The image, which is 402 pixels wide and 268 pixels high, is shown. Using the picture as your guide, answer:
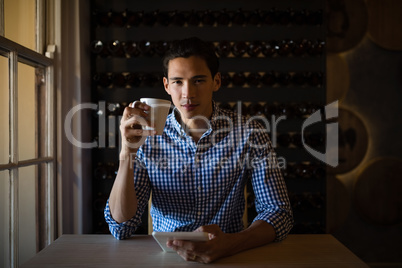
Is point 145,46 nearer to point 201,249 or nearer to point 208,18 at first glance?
point 208,18

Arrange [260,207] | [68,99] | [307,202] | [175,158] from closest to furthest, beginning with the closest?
[260,207]
[175,158]
[68,99]
[307,202]

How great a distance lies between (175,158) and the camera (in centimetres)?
147

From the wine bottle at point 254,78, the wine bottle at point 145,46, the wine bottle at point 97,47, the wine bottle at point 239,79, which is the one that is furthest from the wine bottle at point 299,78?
the wine bottle at point 97,47

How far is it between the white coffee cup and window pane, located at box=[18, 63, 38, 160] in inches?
36.4

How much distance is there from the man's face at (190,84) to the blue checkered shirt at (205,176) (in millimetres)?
147

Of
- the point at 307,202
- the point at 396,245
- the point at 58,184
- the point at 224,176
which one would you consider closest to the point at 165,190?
the point at 224,176

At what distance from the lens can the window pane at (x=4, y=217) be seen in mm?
1508

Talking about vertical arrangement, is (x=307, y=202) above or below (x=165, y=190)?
below

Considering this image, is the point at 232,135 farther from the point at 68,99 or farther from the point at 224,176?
the point at 68,99

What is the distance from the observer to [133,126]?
1.20 metres

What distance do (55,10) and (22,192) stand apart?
3.77 feet

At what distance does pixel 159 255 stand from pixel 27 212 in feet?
3.75

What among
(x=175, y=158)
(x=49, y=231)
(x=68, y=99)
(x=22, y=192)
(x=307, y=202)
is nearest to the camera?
(x=175, y=158)

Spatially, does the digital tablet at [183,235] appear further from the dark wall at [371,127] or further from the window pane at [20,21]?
the dark wall at [371,127]
